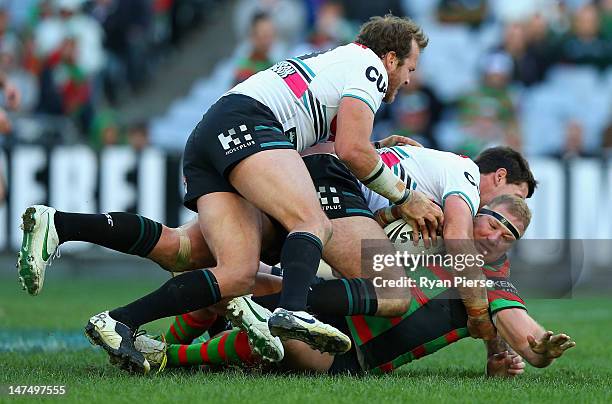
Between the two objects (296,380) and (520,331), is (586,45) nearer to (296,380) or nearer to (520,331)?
(520,331)

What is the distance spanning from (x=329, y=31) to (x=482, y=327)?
34.0ft

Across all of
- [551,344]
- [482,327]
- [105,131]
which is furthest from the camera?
[105,131]

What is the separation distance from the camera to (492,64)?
1556cm

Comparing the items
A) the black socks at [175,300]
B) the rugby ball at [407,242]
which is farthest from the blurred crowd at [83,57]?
the black socks at [175,300]

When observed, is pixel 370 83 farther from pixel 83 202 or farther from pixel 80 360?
pixel 83 202

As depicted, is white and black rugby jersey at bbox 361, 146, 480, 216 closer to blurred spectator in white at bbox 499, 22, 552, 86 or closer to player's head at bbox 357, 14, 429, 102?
player's head at bbox 357, 14, 429, 102

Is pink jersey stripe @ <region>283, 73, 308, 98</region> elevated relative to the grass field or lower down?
elevated

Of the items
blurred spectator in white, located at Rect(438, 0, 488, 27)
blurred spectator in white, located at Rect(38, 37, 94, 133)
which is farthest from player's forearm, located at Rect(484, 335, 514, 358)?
blurred spectator in white, located at Rect(438, 0, 488, 27)

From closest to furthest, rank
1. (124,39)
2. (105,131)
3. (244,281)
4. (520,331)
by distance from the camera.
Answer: (520,331), (244,281), (105,131), (124,39)

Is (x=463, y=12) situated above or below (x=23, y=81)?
above

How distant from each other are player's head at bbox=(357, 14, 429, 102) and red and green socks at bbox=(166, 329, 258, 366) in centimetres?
167

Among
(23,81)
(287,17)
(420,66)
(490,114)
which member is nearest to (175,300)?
(490,114)

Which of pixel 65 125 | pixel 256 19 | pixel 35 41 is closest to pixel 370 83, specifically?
pixel 256 19

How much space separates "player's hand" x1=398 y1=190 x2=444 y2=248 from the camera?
20.1ft
